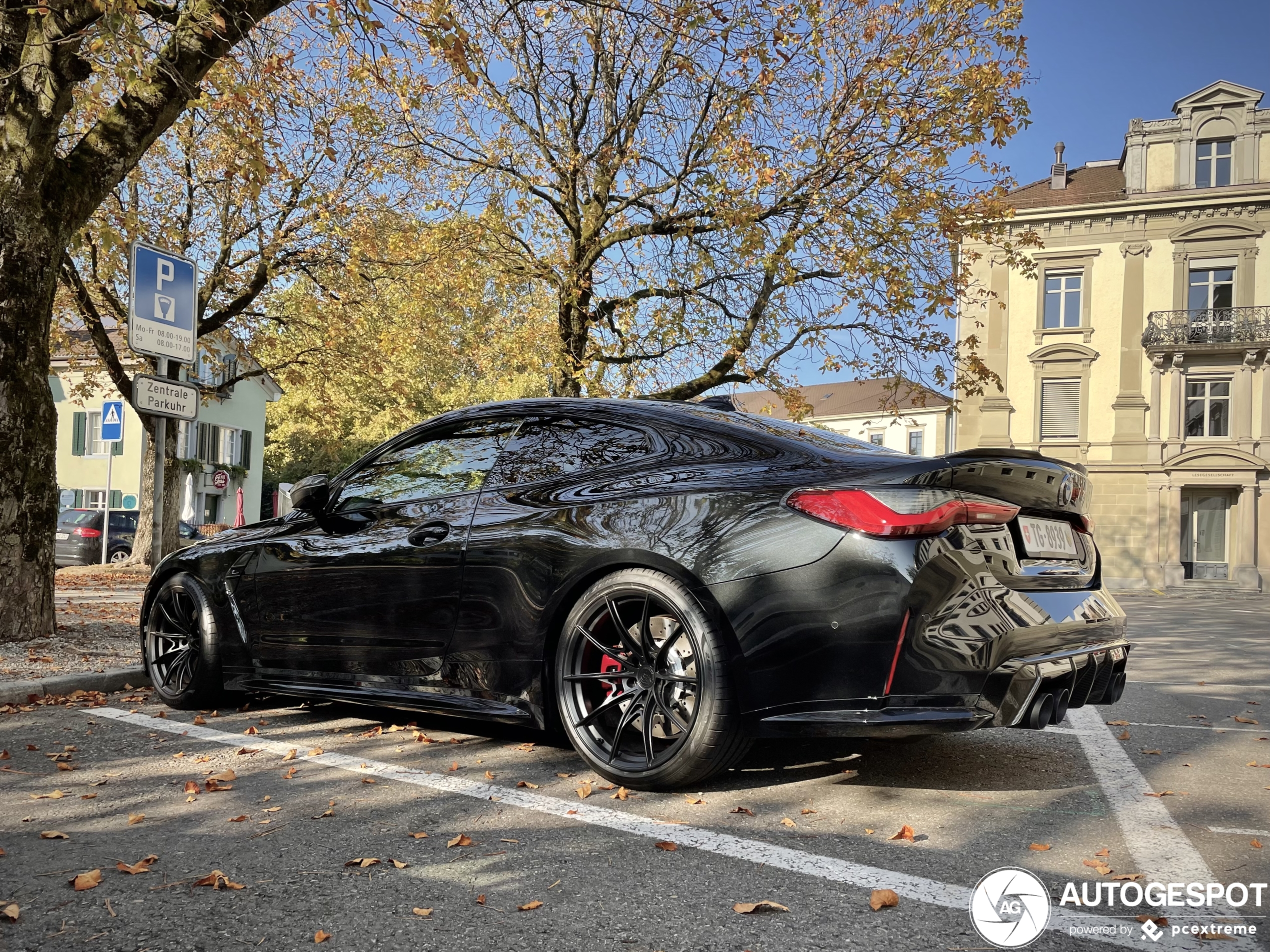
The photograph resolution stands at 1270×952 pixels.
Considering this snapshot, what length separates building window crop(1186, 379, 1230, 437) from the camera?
33.8m

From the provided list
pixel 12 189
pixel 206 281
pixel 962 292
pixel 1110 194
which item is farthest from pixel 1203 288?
pixel 12 189

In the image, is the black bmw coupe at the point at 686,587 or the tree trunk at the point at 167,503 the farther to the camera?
the tree trunk at the point at 167,503

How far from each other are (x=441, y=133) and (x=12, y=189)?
29.8ft

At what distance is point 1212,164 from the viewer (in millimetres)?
34156

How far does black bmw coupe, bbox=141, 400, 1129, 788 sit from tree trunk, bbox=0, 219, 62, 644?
3.00m

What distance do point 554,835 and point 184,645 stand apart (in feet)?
10.4

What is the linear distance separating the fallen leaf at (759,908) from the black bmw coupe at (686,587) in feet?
2.82

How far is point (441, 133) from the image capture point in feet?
49.5

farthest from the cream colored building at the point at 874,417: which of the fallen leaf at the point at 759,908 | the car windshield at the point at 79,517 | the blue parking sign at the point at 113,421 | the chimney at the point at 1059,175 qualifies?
the fallen leaf at the point at 759,908

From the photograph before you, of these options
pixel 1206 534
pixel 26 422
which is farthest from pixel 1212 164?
pixel 26 422

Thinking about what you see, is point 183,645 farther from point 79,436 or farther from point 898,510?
point 79,436

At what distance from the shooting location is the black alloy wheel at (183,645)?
5199 millimetres

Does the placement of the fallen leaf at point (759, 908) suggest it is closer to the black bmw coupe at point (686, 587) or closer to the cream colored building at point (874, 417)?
the black bmw coupe at point (686, 587)

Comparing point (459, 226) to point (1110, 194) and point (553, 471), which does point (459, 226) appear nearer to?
point (553, 471)
